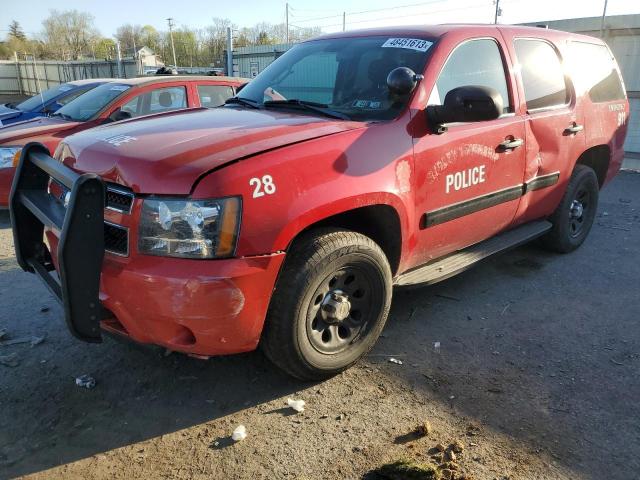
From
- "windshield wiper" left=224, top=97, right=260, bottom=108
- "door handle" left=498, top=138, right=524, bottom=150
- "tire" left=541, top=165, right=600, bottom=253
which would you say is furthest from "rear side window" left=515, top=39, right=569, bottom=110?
"windshield wiper" left=224, top=97, right=260, bottom=108

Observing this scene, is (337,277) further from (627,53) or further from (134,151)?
(627,53)

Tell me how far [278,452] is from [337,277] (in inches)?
36.5

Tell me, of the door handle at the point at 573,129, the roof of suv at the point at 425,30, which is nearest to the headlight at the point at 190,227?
the roof of suv at the point at 425,30

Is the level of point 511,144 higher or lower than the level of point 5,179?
higher

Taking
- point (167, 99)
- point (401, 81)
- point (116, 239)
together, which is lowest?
point (116, 239)

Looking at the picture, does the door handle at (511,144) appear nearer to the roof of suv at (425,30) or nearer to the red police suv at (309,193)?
the red police suv at (309,193)

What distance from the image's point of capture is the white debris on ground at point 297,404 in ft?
9.07

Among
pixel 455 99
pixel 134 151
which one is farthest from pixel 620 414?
pixel 134 151

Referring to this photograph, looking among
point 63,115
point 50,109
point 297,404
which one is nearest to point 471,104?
point 297,404

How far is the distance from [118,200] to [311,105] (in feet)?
4.68

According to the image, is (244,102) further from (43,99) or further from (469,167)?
(43,99)

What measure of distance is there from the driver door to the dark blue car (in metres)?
5.83

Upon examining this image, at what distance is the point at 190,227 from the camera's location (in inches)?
91.0

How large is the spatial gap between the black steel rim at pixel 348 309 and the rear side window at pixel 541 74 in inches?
78.1
